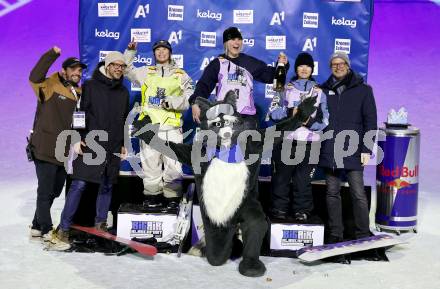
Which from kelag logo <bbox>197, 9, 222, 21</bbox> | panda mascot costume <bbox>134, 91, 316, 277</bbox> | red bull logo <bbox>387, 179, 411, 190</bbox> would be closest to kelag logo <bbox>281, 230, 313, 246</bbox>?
panda mascot costume <bbox>134, 91, 316, 277</bbox>

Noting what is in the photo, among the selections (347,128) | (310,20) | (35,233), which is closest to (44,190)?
(35,233)

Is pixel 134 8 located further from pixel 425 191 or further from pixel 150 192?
pixel 425 191

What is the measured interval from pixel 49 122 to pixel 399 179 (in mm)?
2904

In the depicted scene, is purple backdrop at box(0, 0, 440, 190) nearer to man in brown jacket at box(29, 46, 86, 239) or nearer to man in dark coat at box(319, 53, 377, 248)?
man in brown jacket at box(29, 46, 86, 239)

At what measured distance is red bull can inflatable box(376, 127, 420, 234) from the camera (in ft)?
17.9

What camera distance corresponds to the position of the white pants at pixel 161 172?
5.29 metres

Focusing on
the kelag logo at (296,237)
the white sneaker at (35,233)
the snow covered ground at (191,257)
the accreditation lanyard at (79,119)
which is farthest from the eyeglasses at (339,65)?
the white sneaker at (35,233)

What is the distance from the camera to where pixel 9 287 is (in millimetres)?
4176

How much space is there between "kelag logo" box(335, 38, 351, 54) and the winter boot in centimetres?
248

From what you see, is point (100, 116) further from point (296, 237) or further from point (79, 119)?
point (296, 237)

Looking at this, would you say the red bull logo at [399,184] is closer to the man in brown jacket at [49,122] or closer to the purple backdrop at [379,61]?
the purple backdrop at [379,61]

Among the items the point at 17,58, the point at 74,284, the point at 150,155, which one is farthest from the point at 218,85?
the point at 17,58

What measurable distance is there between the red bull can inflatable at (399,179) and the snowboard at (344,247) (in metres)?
0.62

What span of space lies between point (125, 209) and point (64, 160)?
0.62 meters
